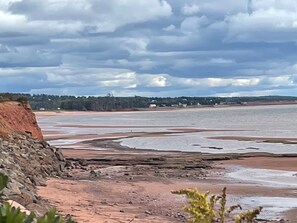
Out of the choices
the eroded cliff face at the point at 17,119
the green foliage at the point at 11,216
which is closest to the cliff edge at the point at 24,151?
→ the eroded cliff face at the point at 17,119

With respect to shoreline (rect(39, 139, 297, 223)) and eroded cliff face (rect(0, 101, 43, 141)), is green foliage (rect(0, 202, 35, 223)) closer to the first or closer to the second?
shoreline (rect(39, 139, 297, 223))

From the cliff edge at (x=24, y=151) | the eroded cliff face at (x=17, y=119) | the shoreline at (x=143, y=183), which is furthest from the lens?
the eroded cliff face at (x=17, y=119)

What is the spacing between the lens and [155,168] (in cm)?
2889

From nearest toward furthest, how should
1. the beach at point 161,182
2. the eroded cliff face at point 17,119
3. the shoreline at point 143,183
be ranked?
the shoreline at point 143,183 → the beach at point 161,182 → the eroded cliff face at point 17,119

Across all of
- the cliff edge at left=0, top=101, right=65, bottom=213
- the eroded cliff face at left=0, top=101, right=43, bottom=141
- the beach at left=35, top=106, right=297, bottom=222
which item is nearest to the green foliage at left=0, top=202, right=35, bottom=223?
the beach at left=35, top=106, right=297, bottom=222

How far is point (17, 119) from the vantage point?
98.3 feet

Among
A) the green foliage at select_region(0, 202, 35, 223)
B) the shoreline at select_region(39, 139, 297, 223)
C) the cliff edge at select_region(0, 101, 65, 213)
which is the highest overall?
the green foliage at select_region(0, 202, 35, 223)

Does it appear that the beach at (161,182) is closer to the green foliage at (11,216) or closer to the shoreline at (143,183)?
the shoreline at (143,183)

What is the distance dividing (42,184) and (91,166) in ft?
33.8

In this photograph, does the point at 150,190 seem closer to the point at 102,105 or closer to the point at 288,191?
the point at 288,191

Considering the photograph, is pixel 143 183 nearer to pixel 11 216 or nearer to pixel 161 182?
pixel 161 182

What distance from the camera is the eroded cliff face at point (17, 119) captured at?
89.9 ft

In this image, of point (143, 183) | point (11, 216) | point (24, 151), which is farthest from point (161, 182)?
point (11, 216)

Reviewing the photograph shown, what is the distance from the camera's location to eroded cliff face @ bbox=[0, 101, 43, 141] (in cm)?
2740
